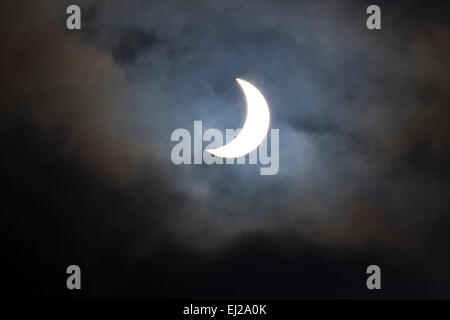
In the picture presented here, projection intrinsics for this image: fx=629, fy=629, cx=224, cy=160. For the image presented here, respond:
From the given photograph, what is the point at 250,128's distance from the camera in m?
6.31

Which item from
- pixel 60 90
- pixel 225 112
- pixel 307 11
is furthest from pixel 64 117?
pixel 307 11

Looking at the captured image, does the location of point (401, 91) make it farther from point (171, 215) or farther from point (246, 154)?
point (171, 215)

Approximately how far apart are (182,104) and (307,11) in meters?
1.61

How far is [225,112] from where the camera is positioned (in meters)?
6.39

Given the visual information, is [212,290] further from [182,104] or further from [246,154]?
[182,104]

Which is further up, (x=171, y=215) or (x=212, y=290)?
(x=171, y=215)

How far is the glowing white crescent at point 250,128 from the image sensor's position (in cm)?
626

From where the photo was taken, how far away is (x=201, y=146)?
6262 mm

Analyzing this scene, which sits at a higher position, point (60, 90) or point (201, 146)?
point (60, 90)

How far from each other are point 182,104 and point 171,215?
3.68 ft

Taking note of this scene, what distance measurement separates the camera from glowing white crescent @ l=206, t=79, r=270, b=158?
6.26 meters
